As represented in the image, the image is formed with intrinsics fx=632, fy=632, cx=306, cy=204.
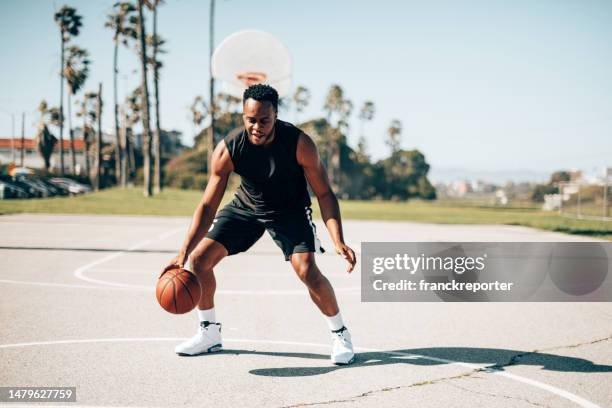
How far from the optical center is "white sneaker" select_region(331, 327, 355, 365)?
16.1ft

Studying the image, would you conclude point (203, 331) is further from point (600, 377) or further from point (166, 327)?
point (600, 377)

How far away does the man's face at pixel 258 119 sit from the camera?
4.75 meters

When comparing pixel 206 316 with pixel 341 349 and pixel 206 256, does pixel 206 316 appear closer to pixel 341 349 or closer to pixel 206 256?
pixel 206 256

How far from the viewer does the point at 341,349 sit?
16.3 ft

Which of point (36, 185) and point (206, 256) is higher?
point (36, 185)

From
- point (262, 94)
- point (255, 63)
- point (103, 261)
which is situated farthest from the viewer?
point (255, 63)

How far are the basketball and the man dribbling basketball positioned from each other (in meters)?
0.09

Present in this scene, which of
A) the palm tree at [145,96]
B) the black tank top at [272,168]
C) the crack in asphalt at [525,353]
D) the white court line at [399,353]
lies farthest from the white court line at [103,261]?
the palm tree at [145,96]

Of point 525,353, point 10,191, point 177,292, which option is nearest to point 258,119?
point 177,292

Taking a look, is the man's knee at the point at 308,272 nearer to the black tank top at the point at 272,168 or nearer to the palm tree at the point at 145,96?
the black tank top at the point at 272,168

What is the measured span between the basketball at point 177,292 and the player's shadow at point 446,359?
2.17ft

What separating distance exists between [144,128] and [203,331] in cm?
3471

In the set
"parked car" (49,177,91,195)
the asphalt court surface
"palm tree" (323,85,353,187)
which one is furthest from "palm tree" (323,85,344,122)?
the asphalt court surface

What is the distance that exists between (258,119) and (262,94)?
0.63 feet
